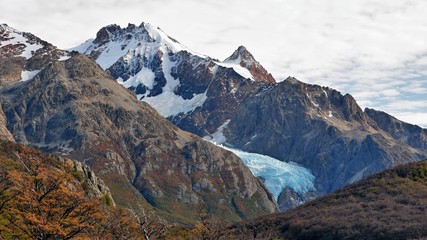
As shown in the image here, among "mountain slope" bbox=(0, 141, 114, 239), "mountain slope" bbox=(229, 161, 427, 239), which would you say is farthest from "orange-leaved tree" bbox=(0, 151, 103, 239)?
"mountain slope" bbox=(229, 161, 427, 239)

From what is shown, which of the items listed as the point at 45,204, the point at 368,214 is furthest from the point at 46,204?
the point at 368,214

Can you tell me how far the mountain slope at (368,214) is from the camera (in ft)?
322

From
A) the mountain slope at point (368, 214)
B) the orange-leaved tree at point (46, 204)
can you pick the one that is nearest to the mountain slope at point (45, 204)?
the orange-leaved tree at point (46, 204)

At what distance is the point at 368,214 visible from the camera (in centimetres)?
11100

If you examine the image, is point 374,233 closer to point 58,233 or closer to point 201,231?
point 201,231

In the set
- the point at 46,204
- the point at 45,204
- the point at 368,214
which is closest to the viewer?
the point at 46,204

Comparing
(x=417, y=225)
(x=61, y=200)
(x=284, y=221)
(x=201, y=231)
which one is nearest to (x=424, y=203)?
(x=417, y=225)

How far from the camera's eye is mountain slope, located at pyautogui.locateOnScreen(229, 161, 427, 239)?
98188mm

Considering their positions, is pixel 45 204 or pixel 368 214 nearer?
pixel 45 204

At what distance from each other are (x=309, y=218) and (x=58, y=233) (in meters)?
91.2

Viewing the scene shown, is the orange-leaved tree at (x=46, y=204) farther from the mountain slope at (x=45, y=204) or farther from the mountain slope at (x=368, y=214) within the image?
the mountain slope at (x=368, y=214)

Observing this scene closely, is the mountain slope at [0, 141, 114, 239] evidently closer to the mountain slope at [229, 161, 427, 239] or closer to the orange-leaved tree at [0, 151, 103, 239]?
the orange-leaved tree at [0, 151, 103, 239]

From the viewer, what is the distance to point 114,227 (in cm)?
5412

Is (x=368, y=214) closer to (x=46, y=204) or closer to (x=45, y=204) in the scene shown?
(x=45, y=204)
